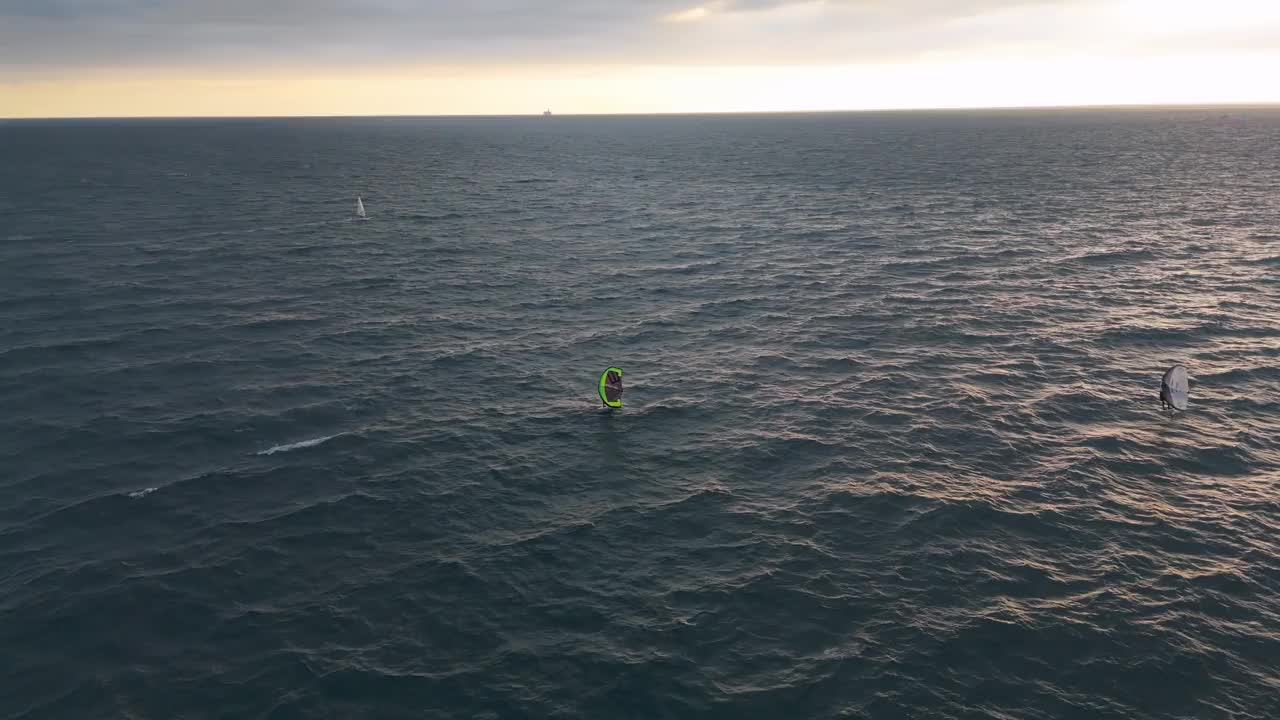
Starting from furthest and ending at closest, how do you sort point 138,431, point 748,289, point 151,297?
point 748,289 → point 151,297 → point 138,431

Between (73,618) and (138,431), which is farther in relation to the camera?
(138,431)

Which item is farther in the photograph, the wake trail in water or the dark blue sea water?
the wake trail in water

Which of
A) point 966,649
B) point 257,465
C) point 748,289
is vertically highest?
point 748,289

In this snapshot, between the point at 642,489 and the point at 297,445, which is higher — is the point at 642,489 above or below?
below

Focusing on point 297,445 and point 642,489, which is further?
point 297,445

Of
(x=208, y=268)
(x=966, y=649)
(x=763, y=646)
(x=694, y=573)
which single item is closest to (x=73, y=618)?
(x=694, y=573)

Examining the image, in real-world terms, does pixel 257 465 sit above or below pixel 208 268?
below

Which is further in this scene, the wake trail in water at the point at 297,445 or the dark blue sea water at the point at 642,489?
the wake trail in water at the point at 297,445

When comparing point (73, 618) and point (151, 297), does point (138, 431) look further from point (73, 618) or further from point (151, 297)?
point (151, 297)
